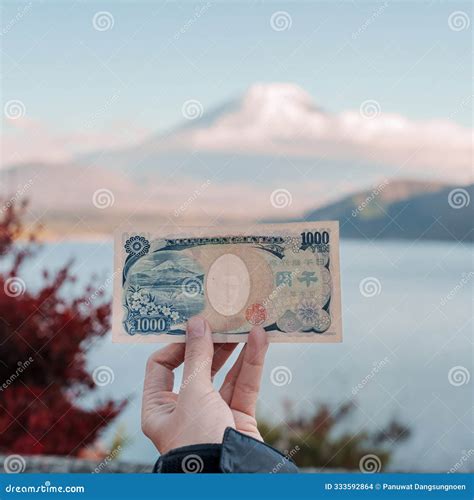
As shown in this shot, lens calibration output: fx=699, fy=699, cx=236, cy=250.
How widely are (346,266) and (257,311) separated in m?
2.51

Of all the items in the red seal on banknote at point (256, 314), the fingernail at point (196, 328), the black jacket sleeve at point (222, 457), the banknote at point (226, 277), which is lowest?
the black jacket sleeve at point (222, 457)

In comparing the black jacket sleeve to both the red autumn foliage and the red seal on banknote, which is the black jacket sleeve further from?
the red autumn foliage

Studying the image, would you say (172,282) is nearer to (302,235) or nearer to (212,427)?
(302,235)

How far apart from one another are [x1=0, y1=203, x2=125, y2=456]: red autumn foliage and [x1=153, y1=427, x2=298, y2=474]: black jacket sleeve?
258cm

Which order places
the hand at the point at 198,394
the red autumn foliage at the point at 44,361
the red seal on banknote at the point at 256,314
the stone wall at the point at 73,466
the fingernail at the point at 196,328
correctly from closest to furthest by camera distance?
the hand at the point at 198,394 < the fingernail at the point at 196,328 < the red seal on banknote at the point at 256,314 < the stone wall at the point at 73,466 < the red autumn foliage at the point at 44,361

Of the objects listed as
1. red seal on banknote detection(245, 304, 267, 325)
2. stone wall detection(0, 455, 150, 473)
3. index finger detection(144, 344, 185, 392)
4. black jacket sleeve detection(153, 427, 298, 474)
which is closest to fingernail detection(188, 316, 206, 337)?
index finger detection(144, 344, 185, 392)

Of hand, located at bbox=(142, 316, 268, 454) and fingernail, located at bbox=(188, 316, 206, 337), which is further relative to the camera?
fingernail, located at bbox=(188, 316, 206, 337)

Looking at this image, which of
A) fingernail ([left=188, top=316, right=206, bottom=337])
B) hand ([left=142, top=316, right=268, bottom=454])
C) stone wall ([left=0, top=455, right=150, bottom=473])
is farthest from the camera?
stone wall ([left=0, top=455, right=150, bottom=473])

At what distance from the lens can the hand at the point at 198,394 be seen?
1.54 meters

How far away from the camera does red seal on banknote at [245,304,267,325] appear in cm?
227

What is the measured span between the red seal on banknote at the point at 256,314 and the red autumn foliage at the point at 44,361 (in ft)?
6.01

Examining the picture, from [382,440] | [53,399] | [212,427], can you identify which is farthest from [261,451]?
[382,440]

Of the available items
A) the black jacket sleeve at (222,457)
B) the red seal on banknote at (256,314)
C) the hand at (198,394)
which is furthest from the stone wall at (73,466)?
the black jacket sleeve at (222,457)

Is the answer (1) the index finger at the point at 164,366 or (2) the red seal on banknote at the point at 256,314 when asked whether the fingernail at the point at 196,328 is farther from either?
(2) the red seal on banknote at the point at 256,314
